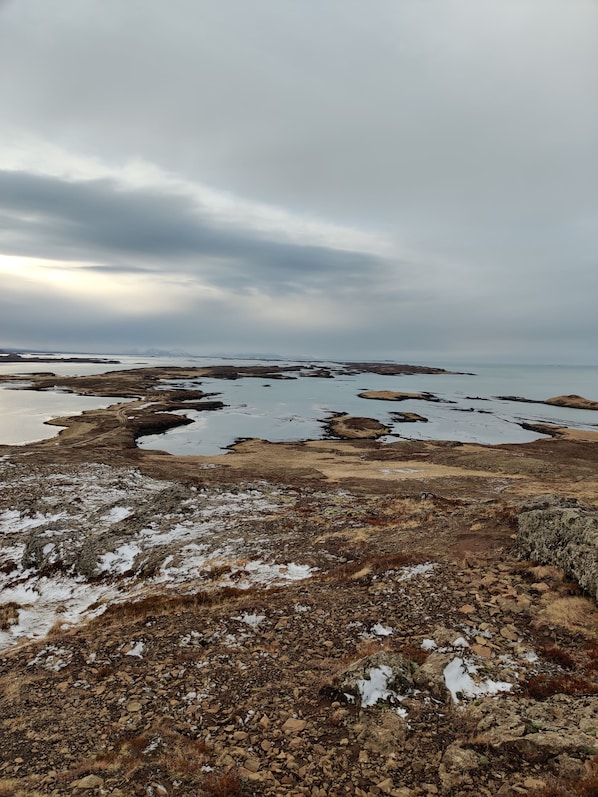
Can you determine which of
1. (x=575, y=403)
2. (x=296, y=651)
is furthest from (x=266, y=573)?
(x=575, y=403)

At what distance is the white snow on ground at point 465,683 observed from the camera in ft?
26.6

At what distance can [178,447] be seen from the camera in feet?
206

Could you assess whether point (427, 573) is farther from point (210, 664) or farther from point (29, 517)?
point (29, 517)

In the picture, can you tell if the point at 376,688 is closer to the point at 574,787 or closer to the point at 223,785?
the point at 223,785

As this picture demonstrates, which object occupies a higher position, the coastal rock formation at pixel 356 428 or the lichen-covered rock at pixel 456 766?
the lichen-covered rock at pixel 456 766

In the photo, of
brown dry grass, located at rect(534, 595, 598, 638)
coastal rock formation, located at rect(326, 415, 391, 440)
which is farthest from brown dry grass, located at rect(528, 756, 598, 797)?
coastal rock formation, located at rect(326, 415, 391, 440)

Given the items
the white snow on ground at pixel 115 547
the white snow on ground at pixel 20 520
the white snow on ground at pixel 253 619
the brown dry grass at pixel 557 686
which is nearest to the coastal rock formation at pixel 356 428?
the white snow on ground at pixel 115 547

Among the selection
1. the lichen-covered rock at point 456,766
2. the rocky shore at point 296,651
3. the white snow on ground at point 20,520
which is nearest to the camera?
the lichen-covered rock at point 456,766

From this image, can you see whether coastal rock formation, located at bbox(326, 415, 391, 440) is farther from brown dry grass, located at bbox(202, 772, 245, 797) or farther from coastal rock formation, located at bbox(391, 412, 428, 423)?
brown dry grass, located at bbox(202, 772, 245, 797)

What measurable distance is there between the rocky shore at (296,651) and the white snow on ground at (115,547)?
13cm

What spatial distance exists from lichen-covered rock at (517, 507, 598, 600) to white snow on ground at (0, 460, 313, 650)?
8003mm

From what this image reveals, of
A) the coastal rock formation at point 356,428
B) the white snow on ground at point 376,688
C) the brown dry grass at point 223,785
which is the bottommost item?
the coastal rock formation at point 356,428

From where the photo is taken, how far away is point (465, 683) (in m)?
8.36

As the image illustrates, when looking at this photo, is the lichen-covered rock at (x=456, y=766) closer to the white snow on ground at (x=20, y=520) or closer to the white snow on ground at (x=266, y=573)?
→ the white snow on ground at (x=266, y=573)
